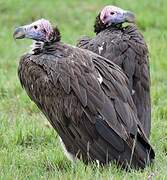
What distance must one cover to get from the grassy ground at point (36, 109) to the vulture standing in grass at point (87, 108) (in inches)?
6.9

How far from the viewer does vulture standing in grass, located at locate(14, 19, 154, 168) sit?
19.2 ft

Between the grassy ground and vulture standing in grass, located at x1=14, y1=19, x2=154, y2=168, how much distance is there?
0.18 m

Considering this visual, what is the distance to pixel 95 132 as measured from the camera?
5.84m

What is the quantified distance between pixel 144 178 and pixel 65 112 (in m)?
0.95

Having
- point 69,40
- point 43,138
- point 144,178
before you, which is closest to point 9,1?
point 69,40

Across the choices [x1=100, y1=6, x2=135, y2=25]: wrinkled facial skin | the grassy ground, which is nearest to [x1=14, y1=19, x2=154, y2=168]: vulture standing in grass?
the grassy ground

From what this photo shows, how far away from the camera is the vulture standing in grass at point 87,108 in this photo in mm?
5840

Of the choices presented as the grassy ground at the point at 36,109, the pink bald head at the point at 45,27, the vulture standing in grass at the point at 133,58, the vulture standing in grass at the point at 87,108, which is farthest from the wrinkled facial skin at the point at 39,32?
the grassy ground at the point at 36,109

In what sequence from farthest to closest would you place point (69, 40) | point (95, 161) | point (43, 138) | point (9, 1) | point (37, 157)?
point (9, 1) → point (69, 40) → point (43, 138) → point (37, 157) → point (95, 161)

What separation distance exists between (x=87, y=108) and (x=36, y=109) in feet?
8.10

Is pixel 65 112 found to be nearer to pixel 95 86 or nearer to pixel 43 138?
pixel 95 86

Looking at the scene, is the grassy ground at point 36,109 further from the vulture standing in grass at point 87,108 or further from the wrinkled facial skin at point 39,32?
the wrinkled facial skin at point 39,32

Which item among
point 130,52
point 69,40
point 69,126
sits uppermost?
point 130,52

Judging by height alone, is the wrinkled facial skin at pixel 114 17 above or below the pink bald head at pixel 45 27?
below
